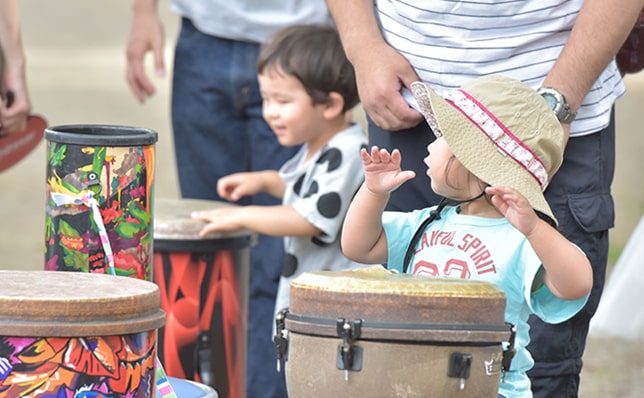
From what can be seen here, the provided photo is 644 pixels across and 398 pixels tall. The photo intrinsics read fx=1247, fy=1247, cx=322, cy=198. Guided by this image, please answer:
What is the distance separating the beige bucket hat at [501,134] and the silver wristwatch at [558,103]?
0.17 m

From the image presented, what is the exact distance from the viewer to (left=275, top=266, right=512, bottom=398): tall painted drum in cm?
225

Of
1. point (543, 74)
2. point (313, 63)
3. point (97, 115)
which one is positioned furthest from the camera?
point (97, 115)

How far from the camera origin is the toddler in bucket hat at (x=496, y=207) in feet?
8.00

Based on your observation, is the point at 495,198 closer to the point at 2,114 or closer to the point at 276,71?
the point at 276,71

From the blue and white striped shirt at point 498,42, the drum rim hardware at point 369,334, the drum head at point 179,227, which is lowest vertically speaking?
the drum head at point 179,227

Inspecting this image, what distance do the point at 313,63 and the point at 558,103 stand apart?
4.79ft

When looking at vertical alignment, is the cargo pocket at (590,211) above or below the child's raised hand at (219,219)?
above

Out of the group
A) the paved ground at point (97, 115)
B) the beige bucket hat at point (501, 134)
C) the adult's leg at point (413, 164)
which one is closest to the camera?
the beige bucket hat at point (501, 134)

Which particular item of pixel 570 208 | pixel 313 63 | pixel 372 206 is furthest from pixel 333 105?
pixel 372 206

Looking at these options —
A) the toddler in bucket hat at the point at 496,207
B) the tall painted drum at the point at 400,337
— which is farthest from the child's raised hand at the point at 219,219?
the tall painted drum at the point at 400,337

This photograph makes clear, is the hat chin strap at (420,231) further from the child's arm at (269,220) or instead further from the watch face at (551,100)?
the child's arm at (269,220)

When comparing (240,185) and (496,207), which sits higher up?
(496,207)

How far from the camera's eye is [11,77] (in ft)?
14.0

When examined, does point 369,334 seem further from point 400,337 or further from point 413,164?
point 413,164
